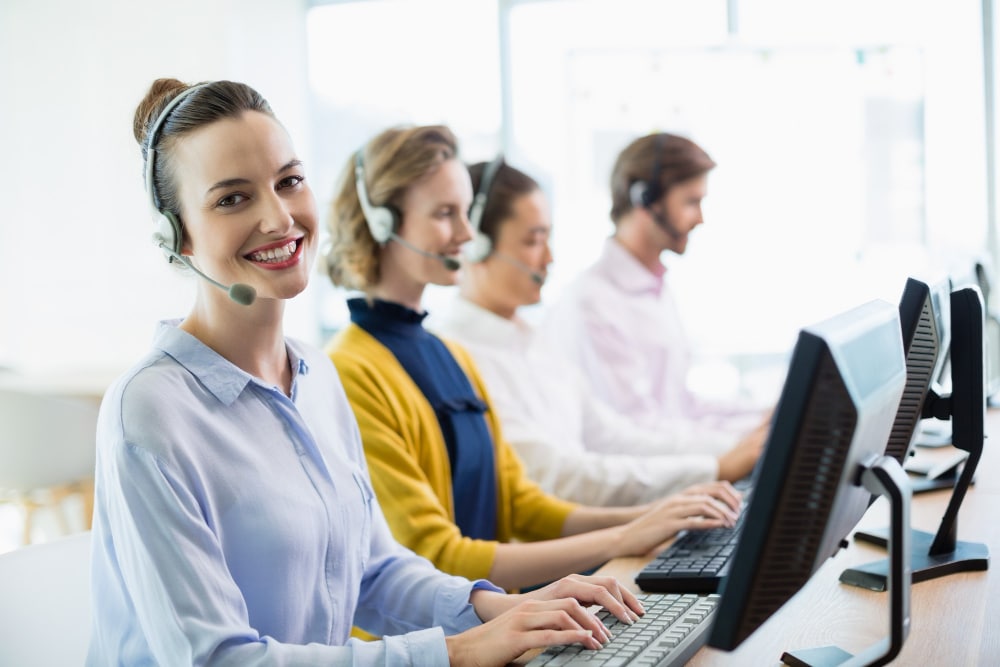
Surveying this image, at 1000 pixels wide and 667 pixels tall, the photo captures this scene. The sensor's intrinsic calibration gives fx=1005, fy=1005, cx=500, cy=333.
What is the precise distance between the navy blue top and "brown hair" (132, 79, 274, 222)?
2.18ft

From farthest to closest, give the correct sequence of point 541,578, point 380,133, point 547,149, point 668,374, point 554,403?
point 547,149 → point 668,374 → point 554,403 → point 380,133 → point 541,578

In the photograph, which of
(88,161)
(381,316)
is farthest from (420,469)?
(88,161)

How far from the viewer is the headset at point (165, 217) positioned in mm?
1162

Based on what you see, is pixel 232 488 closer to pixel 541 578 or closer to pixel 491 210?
pixel 541 578

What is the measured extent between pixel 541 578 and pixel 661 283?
67.7 inches

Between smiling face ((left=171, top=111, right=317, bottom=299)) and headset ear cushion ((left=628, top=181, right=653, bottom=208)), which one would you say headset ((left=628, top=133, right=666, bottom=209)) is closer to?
headset ear cushion ((left=628, top=181, right=653, bottom=208))

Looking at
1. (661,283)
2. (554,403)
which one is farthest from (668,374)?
(554,403)

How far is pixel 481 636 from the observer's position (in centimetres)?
102

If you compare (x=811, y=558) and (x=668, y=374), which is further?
(x=668, y=374)

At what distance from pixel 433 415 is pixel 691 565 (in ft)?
1.99

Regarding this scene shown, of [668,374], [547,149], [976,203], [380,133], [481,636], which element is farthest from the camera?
[547,149]

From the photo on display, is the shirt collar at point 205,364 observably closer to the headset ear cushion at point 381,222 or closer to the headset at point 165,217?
the headset at point 165,217

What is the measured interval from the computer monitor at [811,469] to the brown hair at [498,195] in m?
1.66

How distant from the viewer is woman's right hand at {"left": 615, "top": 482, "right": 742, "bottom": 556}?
4.92 feet
